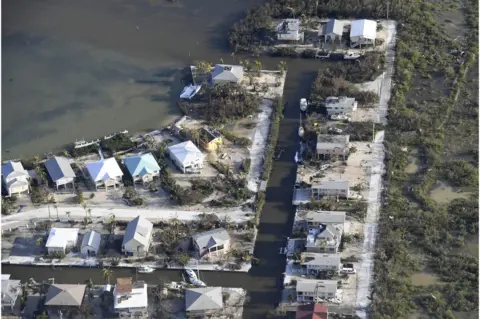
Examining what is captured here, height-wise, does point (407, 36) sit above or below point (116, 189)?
above

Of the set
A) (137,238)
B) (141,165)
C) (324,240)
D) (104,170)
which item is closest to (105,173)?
(104,170)

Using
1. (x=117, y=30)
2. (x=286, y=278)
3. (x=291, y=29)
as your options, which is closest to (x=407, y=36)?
(x=291, y=29)

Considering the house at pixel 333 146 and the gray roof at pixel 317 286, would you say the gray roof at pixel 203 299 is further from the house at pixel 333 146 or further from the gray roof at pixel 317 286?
the house at pixel 333 146

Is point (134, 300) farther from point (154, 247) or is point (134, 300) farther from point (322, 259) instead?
point (322, 259)

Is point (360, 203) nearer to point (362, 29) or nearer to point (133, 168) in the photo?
point (133, 168)

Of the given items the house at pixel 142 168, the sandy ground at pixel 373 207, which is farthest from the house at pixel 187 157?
the sandy ground at pixel 373 207

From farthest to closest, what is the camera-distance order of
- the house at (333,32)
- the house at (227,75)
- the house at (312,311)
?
the house at (333,32)
the house at (227,75)
the house at (312,311)

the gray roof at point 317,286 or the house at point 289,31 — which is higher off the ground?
the house at point 289,31
